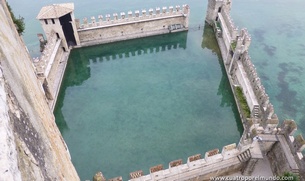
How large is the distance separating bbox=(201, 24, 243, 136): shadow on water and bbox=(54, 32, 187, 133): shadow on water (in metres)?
2.50

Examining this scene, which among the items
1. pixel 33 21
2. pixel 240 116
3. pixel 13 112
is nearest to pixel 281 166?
pixel 240 116

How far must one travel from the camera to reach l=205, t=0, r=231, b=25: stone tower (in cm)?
2466

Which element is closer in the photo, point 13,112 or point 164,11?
point 13,112

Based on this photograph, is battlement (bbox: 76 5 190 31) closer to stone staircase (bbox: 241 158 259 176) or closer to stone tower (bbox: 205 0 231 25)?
stone tower (bbox: 205 0 231 25)

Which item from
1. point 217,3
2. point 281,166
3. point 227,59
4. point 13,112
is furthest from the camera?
point 217,3

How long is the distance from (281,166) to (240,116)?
5.42 metres

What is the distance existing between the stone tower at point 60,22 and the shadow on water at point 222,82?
535 inches

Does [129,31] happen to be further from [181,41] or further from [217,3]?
[217,3]

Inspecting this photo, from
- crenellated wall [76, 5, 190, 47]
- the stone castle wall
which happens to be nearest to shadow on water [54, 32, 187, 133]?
crenellated wall [76, 5, 190, 47]

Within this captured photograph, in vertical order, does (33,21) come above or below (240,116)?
above

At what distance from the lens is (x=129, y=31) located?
80.5 ft

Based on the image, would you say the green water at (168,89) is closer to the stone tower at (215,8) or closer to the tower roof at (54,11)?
the stone tower at (215,8)

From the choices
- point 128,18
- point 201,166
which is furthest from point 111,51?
point 201,166

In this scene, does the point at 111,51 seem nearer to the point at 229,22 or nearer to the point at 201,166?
the point at 229,22
